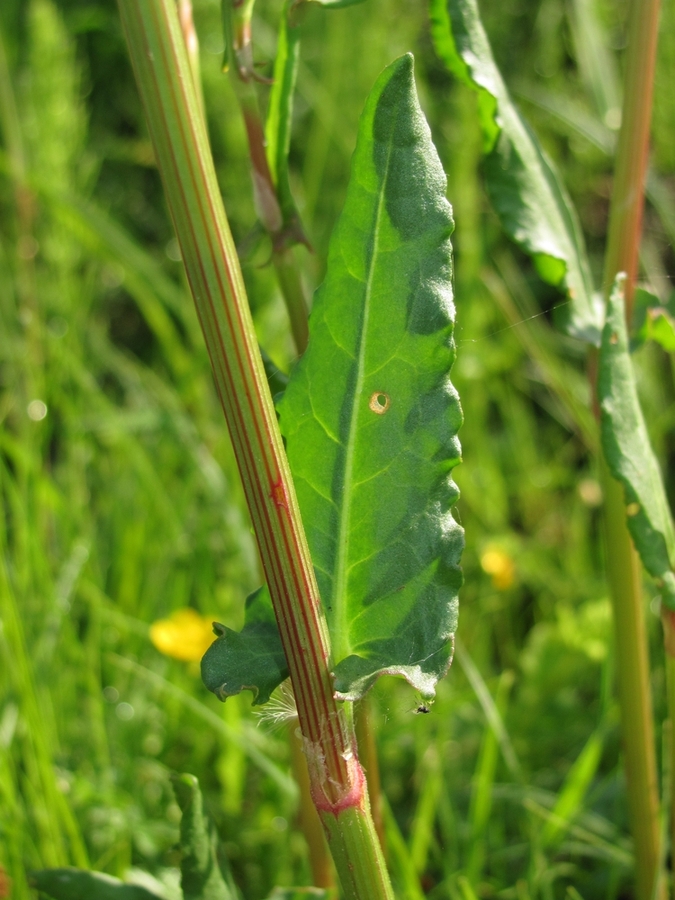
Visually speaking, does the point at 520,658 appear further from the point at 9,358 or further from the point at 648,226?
the point at 648,226

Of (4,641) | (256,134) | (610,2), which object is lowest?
(4,641)

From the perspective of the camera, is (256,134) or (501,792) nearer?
(256,134)

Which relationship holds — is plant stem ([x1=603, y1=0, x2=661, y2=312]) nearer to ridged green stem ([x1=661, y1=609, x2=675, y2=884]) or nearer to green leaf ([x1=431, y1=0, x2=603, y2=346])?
green leaf ([x1=431, y1=0, x2=603, y2=346])

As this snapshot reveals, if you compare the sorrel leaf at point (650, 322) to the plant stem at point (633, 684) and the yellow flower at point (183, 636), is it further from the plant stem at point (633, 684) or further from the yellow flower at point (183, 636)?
the yellow flower at point (183, 636)

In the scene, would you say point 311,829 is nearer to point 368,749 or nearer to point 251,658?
point 368,749

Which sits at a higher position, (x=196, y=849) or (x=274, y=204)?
(x=274, y=204)

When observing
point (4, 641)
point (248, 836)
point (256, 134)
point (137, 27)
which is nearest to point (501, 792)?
point (248, 836)

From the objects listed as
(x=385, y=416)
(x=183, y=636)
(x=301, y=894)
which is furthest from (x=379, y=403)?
(x=183, y=636)
